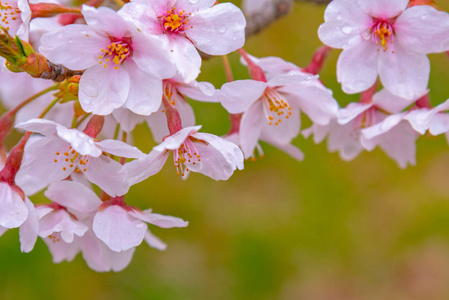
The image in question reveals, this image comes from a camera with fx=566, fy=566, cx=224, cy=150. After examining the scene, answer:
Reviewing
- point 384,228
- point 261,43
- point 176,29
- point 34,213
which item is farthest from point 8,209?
point 261,43

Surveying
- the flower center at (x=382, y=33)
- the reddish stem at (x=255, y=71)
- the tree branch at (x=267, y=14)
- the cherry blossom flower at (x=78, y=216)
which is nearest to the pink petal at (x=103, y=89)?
the cherry blossom flower at (x=78, y=216)

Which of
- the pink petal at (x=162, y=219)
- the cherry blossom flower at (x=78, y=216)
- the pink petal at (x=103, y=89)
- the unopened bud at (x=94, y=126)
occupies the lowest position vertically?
the cherry blossom flower at (x=78, y=216)

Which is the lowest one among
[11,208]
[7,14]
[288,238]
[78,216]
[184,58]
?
[288,238]

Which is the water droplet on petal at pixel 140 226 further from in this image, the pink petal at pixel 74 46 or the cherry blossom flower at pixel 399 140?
the cherry blossom flower at pixel 399 140

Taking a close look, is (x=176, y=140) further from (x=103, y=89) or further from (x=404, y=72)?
(x=404, y=72)

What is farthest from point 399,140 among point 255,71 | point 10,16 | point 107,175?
point 10,16

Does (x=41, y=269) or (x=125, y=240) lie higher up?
(x=125, y=240)

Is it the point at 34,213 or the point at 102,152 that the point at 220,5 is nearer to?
the point at 102,152
